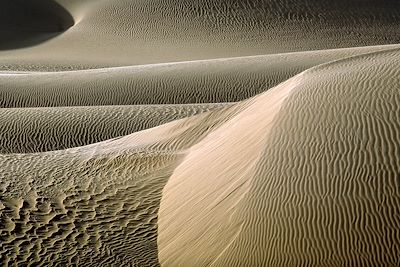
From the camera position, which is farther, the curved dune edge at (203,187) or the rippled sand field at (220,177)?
the curved dune edge at (203,187)

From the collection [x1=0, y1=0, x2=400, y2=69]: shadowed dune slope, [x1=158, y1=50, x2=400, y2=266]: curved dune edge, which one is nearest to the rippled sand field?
[x1=158, y1=50, x2=400, y2=266]: curved dune edge

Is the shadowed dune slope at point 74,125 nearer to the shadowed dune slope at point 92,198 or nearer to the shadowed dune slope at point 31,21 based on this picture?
the shadowed dune slope at point 92,198

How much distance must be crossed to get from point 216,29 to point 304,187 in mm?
14333

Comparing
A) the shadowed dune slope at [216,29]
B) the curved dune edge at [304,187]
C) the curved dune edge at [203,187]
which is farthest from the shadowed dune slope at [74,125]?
the shadowed dune slope at [216,29]

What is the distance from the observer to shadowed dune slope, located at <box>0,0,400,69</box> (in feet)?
55.3

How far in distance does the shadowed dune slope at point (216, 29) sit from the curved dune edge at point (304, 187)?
449 inches

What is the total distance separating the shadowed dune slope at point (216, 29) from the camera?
16.9 m

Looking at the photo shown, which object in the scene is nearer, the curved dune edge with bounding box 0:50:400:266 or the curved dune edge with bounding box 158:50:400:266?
the curved dune edge with bounding box 158:50:400:266

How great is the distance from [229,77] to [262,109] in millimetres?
4015

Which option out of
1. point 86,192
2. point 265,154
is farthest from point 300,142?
point 86,192

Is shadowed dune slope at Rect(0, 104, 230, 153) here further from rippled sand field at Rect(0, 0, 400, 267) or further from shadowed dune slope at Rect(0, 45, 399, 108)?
shadowed dune slope at Rect(0, 45, 399, 108)

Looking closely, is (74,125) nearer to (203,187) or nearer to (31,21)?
(203,187)

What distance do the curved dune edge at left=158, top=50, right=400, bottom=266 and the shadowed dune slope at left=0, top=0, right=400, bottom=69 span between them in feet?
37.4

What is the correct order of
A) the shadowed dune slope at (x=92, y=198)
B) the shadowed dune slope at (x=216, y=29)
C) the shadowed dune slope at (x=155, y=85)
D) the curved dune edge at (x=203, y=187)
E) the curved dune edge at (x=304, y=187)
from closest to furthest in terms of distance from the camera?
1. the curved dune edge at (x=304, y=187)
2. the curved dune edge at (x=203, y=187)
3. the shadowed dune slope at (x=92, y=198)
4. the shadowed dune slope at (x=155, y=85)
5. the shadowed dune slope at (x=216, y=29)
